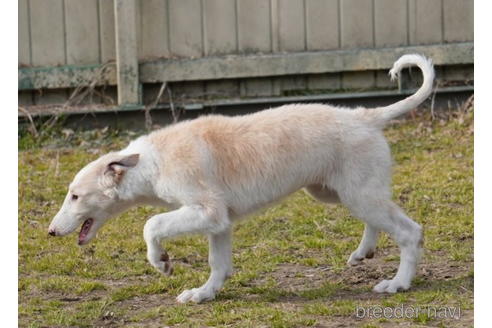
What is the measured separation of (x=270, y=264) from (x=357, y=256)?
25.5 inches

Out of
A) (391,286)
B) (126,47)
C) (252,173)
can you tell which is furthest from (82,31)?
(391,286)

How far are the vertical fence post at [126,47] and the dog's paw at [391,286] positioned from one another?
4.61m

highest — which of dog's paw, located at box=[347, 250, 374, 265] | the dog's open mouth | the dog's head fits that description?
the dog's head

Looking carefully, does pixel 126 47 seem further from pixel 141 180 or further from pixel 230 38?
pixel 141 180

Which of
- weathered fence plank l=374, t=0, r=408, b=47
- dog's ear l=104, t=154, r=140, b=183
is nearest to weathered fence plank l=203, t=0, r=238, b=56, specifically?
weathered fence plank l=374, t=0, r=408, b=47

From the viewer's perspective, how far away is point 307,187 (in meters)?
6.06

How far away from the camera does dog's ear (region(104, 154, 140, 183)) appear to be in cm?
562

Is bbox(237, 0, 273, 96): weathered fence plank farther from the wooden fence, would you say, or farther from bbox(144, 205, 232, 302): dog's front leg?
bbox(144, 205, 232, 302): dog's front leg

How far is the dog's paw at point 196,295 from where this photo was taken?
5.65 metres

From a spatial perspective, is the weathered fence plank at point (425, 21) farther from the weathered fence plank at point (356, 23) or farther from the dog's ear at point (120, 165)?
the dog's ear at point (120, 165)

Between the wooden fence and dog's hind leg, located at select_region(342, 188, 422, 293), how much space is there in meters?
4.08

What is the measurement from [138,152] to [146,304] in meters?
0.94

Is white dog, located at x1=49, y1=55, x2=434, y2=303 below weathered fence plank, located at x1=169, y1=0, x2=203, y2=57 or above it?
below

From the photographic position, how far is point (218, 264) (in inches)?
229
